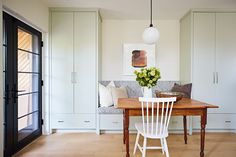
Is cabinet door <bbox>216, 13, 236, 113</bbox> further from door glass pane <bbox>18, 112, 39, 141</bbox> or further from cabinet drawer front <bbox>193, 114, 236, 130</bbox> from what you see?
door glass pane <bbox>18, 112, 39, 141</bbox>

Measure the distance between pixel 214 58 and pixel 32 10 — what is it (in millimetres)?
3619

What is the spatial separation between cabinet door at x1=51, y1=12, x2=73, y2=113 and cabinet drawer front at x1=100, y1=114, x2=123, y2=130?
0.70m

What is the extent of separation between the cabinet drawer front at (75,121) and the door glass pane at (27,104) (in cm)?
56

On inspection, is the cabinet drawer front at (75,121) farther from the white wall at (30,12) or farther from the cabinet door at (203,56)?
the cabinet door at (203,56)

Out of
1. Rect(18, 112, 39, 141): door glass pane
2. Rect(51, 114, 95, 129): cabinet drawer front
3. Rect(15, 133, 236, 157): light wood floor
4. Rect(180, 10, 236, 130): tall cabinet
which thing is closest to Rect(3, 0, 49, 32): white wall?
Rect(18, 112, 39, 141): door glass pane

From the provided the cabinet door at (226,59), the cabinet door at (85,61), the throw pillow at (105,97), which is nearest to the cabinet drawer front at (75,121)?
the cabinet door at (85,61)

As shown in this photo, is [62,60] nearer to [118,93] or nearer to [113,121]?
[118,93]

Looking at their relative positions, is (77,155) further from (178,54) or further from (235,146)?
(178,54)

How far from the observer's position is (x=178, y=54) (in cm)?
428

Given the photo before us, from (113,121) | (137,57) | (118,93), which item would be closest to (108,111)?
(113,121)

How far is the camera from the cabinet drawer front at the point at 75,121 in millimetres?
3539

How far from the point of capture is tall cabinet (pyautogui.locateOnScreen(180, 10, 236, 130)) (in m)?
3.59

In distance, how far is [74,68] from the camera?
11.7 feet

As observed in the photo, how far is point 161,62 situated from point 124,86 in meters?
1.15
